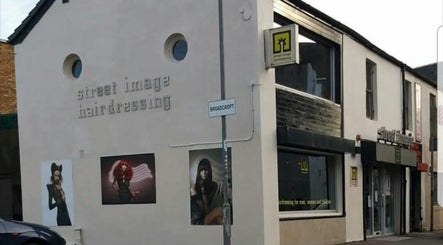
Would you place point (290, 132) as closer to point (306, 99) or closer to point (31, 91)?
point (306, 99)

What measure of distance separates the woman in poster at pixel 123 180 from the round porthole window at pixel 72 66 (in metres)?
2.86

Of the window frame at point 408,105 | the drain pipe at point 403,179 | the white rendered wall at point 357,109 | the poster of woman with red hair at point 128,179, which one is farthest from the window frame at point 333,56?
the window frame at point 408,105

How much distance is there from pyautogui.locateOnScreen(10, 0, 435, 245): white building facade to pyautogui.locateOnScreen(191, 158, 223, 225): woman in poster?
0.03 m

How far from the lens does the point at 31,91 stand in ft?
51.5

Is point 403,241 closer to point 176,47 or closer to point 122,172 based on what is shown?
point 122,172

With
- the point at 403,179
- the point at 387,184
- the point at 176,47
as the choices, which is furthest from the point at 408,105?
the point at 176,47

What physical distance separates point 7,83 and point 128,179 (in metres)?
10.8

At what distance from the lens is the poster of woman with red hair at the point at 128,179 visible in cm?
1323

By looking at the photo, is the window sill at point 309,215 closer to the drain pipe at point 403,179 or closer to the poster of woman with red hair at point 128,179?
the poster of woman with red hair at point 128,179

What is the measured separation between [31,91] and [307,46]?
24.9 ft

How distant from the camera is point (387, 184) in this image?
18.8m

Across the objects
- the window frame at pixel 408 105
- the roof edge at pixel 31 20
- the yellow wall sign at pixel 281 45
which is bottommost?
the window frame at pixel 408 105

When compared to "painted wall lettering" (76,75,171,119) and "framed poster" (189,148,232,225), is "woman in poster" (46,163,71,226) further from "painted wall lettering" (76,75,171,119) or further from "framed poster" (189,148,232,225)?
"framed poster" (189,148,232,225)

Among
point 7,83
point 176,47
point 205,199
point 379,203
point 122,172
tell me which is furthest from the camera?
point 7,83
